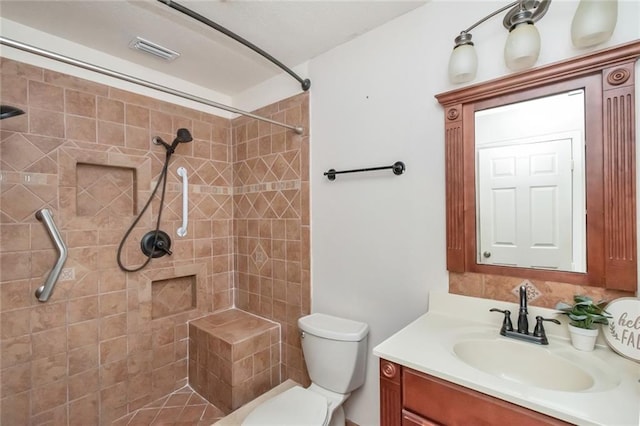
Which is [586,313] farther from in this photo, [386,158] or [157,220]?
[157,220]

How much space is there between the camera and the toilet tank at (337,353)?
5.08 feet

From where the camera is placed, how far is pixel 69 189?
1692mm

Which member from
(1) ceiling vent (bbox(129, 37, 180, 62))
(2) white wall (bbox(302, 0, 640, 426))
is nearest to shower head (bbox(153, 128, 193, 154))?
(1) ceiling vent (bbox(129, 37, 180, 62))

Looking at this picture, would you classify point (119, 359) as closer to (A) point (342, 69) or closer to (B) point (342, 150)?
(B) point (342, 150)

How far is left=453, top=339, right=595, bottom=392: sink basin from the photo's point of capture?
0.94m

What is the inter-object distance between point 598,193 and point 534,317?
535 mm

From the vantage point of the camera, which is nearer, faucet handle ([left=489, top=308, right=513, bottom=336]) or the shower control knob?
faucet handle ([left=489, top=308, right=513, bottom=336])

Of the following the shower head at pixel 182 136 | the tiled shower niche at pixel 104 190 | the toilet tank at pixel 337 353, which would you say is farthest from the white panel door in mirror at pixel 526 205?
the tiled shower niche at pixel 104 190

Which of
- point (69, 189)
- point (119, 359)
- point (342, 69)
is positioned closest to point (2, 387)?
point (119, 359)

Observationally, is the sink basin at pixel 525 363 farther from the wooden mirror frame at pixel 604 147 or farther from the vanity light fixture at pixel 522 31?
the vanity light fixture at pixel 522 31

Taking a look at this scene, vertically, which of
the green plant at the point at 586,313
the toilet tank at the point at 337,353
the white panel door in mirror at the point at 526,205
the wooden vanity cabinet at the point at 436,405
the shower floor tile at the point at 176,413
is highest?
the white panel door in mirror at the point at 526,205

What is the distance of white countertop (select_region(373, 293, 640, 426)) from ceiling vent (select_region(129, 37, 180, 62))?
2123 millimetres

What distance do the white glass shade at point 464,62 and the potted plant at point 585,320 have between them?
1013mm

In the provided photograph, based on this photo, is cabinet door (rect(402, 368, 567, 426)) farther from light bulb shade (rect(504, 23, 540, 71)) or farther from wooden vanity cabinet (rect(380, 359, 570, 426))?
light bulb shade (rect(504, 23, 540, 71))
